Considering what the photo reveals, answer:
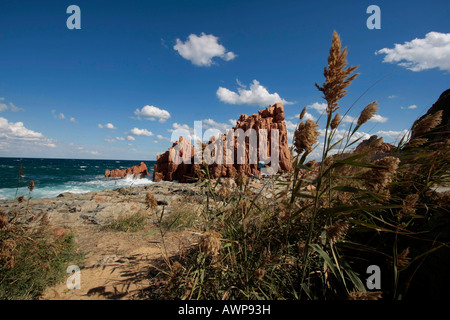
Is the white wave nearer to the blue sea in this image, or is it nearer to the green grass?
the blue sea

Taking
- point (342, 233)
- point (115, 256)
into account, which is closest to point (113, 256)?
point (115, 256)

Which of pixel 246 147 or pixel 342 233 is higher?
pixel 246 147

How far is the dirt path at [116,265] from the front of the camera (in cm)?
254

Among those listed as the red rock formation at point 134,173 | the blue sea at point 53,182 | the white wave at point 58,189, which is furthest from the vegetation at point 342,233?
the red rock formation at point 134,173

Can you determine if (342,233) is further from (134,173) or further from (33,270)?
(134,173)

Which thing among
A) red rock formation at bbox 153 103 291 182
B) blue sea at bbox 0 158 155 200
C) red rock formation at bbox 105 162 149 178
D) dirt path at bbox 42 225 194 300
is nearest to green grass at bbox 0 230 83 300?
dirt path at bbox 42 225 194 300

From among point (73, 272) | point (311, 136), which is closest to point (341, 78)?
point (311, 136)

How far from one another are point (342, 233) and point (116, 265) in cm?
358

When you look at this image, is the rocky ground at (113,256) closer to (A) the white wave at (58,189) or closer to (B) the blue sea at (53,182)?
(B) the blue sea at (53,182)

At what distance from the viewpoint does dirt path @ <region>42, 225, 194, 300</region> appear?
2537mm

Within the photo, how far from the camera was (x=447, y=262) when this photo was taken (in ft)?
4.39

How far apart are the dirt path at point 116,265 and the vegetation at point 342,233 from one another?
734mm

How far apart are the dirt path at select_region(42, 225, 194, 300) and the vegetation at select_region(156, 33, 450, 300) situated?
2.41ft

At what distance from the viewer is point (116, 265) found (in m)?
3.29
